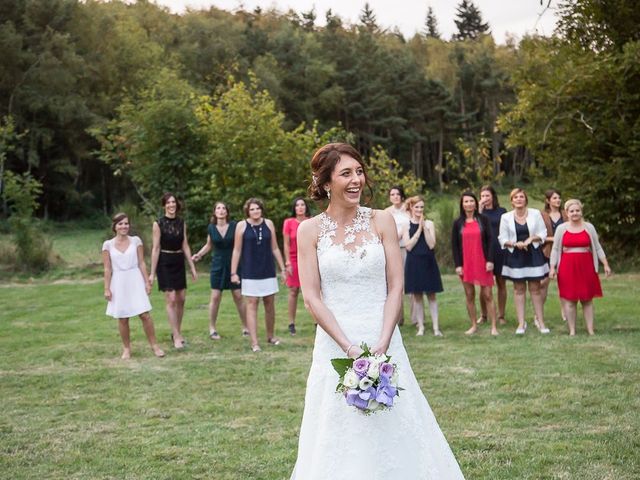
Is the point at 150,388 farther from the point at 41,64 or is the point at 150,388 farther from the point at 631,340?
the point at 41,64

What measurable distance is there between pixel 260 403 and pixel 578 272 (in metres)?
5.20

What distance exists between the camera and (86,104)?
48969 millimetres

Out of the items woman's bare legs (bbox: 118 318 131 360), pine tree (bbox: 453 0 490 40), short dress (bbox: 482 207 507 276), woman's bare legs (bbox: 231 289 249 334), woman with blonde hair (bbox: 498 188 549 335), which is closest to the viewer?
woman's bare legs (bbox: 118 318 131 360)

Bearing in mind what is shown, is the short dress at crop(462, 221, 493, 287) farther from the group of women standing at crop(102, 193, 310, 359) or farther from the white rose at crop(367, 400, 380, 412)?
the white rose at crop(367, 400, 380, 412)

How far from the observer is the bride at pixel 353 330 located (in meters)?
4.10

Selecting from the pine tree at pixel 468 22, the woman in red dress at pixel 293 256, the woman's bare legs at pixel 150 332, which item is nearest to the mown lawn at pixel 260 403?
the woman's bare legs at pixel 150 332

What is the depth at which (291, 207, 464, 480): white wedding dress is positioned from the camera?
408cm

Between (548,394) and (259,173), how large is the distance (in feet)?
48.3

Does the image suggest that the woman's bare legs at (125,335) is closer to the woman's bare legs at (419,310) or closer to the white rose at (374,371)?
the woman's bare legs at (419,310)

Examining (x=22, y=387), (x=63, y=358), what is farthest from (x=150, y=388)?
(x=63, y=358)

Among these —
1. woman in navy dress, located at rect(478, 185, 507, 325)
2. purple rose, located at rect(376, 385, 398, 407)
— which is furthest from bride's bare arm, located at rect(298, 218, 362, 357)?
woman in navy dress, located at rect(478, 185, 507, 325)

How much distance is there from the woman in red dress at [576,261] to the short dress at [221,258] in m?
4.48

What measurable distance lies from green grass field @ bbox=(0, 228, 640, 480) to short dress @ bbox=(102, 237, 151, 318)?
664 mm

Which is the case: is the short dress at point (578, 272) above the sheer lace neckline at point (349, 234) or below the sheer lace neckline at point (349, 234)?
below
